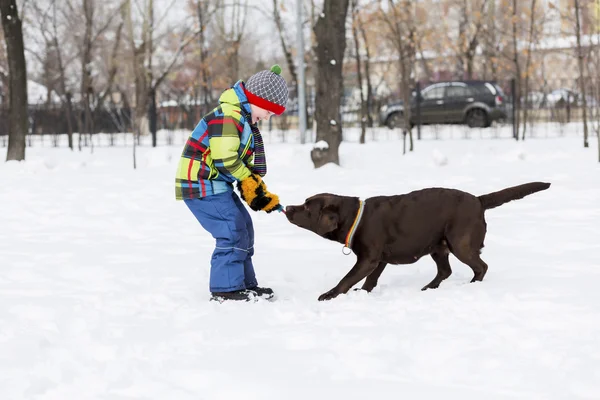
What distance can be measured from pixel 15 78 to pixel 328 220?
40.6 ft

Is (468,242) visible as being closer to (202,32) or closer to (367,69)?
(367,69)

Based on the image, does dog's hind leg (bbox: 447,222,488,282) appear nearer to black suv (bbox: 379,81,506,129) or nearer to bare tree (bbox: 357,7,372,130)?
bare tree (bbox: 357,7,372,130)

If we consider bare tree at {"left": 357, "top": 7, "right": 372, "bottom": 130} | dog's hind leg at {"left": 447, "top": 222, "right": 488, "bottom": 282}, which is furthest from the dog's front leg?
bare tree at {"left": 357, "top": 7, "right": 372, "bottom": 130}

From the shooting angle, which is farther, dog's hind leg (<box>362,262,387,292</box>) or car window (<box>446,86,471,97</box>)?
car window (<box>446,86,471,97</box>)

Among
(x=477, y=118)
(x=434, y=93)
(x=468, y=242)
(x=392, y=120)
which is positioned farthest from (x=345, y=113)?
(x=468, y=242)

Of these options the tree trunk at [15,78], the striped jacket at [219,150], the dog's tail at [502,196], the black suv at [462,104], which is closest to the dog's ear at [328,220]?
the striped jacket at [219,150]

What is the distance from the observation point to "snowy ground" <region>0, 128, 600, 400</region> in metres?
3.04

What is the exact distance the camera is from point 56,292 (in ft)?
16.2

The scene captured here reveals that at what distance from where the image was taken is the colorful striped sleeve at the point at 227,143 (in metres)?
4.42

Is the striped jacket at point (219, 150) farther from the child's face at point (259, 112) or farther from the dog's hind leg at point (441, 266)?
the dog's hind leg at point (441, 266)

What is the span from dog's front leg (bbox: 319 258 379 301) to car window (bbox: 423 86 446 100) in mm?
20021

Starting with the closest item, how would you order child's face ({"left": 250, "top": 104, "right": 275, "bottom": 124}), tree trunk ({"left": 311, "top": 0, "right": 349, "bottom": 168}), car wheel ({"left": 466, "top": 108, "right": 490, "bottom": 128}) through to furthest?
child's face ({"left": 250, "top": 104, "right": 275, "bottom": 124}), tree trunk ({"left": 311, "top": 0, "right": 349, "bottom": 168}), car wheel ({"left": 466, "top": 108, "right": 490, "bottom": 128})

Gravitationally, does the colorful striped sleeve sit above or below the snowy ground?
above

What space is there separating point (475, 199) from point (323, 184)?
21.8 feet
